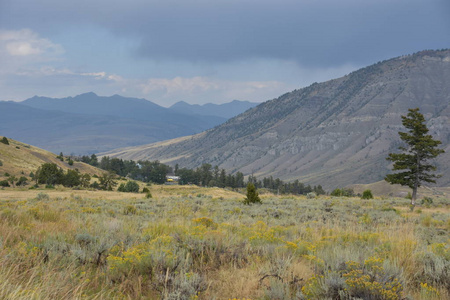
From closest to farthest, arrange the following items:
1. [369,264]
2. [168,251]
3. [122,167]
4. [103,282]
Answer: [103,282] → [369,264] → [168,251] → [122,167]

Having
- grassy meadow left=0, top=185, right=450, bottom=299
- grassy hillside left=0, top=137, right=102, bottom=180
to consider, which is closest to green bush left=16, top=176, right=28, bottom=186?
grassy hillside left=0, top=137, right=102, bottom=180

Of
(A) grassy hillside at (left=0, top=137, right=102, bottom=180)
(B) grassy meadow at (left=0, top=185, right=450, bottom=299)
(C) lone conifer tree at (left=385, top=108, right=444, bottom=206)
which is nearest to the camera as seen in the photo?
(B) grassy meadow at (left=0, top=185, right=450, bottom=299)

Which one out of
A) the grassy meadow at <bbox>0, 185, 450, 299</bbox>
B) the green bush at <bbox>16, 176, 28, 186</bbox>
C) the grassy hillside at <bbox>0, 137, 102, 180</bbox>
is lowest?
the green bush at <bbox>16, 176, 28, 186</bbox>

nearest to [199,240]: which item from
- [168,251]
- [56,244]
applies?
[168,251]

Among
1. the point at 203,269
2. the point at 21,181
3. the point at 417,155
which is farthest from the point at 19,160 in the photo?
the point at 203,269

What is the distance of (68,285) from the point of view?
3.93 m

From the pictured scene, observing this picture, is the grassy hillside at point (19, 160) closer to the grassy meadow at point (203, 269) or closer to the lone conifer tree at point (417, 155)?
the grassy meadow at point (203, 269)

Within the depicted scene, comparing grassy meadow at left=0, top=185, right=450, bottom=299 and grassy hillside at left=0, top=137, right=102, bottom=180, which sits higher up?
grassy hillside at left=0, top=137, right=102, bottom=180

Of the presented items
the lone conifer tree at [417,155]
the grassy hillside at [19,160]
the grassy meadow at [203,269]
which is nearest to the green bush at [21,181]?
the grassy hillside at [19,160]

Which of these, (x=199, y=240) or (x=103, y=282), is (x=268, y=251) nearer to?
(x=199, y=240)

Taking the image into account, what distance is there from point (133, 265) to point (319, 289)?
2808 mm

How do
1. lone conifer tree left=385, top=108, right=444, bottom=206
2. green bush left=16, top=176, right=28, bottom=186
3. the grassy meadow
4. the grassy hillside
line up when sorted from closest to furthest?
the grassy meadow < lone conifer tree left=385, top=108, right=444, bottom=206 < green bush left=16, top=176, right=28, bottom=186 < the grassy hillside

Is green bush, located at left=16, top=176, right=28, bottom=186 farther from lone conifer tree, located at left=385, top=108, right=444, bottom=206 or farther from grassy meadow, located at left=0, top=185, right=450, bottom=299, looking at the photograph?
lone conifer tree, located at left=385, top=108, right=444, bottom=206

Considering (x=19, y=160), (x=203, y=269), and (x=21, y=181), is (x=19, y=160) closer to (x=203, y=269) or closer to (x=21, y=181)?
(x=21, y=181)
